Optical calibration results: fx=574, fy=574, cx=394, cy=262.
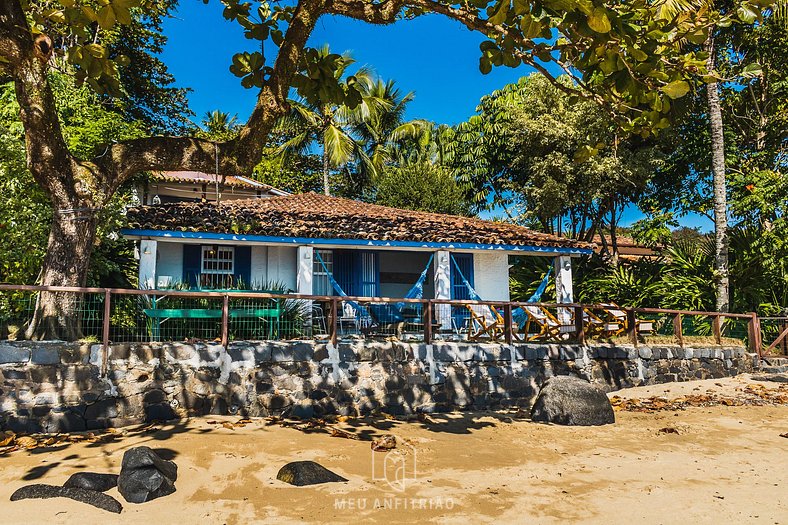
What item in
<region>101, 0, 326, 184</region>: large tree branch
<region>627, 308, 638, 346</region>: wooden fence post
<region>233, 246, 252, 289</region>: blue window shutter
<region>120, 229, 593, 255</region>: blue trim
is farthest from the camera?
<region>233, 246, 252, 289</region>: blue window shutter

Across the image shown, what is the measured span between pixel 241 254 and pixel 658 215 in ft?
42.1

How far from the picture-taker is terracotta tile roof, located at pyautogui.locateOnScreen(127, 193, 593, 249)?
1262 centimetres

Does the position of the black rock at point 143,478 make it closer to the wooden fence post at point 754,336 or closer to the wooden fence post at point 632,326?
the wooden fence post at point 632,326

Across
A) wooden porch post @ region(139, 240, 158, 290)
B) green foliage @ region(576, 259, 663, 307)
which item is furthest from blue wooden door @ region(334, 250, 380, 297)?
green foliage @ region(576, 259, 663, 307)

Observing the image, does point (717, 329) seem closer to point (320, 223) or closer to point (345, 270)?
point (345, 270)

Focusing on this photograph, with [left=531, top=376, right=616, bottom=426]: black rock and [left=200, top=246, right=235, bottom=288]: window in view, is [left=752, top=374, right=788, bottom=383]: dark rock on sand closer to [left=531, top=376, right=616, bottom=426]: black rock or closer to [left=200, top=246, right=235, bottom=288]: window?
[left=531, top=376, right=616, bottom=426]: black rock

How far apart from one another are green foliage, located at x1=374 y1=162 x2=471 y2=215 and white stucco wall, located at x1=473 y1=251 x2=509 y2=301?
7.34 meters

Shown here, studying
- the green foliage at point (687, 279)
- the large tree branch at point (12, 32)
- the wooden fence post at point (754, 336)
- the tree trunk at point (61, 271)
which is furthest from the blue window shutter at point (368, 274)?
the wooden fence post at point (754, 336)

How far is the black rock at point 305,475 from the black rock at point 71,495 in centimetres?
156

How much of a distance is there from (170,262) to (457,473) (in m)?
9.43

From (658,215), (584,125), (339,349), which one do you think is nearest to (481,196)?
(584,125)

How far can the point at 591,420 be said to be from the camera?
8992mm

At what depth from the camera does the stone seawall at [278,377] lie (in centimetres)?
751

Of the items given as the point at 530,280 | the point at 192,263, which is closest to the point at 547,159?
the point at 530,280
